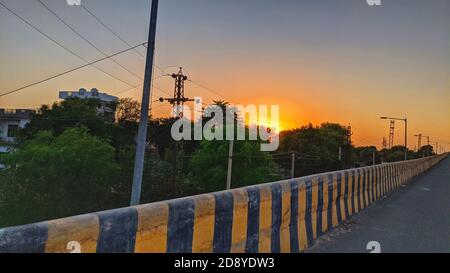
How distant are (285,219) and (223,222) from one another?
5.61ft

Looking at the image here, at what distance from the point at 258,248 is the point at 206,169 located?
54105 mm

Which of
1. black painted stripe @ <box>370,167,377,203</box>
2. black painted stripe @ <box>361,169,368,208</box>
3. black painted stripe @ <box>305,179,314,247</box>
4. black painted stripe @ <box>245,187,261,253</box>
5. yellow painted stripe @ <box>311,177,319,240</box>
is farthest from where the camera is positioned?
black painted stripe @ <box>370,167,377,203</box>

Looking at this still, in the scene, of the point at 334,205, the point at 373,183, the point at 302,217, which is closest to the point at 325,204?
the point at 334,205

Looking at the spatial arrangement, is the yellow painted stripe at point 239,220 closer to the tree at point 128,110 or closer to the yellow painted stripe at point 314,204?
the yellow painted stripe at point 314,204

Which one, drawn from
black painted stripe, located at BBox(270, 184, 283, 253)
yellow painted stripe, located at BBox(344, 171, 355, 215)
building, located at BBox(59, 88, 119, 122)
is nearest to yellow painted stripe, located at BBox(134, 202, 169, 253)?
black painted stripe, located at BBox(270, 184, 283, 253)

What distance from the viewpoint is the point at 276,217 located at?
6.16 meters

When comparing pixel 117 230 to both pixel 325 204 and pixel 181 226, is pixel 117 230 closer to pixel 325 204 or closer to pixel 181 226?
pixel 181 226

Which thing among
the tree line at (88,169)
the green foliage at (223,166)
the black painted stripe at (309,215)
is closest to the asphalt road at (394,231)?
the black painted stripe at (309,215)

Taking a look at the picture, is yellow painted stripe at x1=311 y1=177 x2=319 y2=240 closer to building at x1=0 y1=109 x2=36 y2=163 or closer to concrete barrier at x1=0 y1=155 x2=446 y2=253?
concrete barrier at x1=0 y1=155 x2=446 y2=253

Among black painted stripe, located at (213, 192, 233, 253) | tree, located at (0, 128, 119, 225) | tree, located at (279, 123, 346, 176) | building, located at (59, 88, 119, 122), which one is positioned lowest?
tree, located at (0, 128, 119, 225)

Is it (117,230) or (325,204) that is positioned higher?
(117,230)

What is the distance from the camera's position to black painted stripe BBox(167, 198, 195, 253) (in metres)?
4.13
